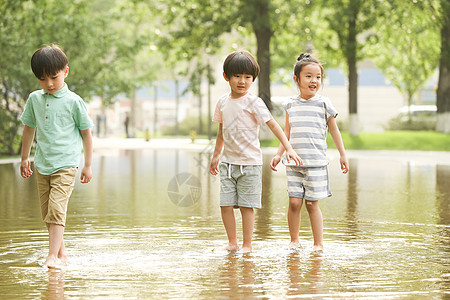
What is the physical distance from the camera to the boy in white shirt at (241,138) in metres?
7.02

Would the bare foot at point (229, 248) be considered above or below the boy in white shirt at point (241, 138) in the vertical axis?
below

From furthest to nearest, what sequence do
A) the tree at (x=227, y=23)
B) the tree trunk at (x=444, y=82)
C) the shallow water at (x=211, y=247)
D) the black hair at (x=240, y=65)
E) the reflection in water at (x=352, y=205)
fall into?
the tree at (x=227, y=23) → the tree trunk at (x=444, y=82) → the reflection in water at (x=352, y=205) → the black hair at (x=240, y=65) → the shallow water at (x=211, y=247)

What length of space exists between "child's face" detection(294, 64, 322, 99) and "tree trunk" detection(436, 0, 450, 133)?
1147 inches

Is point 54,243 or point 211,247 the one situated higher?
point 54,243

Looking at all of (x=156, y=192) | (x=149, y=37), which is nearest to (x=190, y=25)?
(x=149, y=37)

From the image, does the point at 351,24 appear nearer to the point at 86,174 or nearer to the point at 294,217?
the point at 294,217

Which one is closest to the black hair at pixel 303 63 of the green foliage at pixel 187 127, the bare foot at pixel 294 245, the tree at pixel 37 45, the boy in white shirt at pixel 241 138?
the boy in white shirt at pixel 241 138

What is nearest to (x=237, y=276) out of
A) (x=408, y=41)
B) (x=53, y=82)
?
(x=53, y=82)

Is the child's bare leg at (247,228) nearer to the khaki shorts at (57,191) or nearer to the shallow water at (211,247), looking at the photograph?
the shallow water at (211,247)

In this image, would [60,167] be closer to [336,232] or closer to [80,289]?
→ [80,289]

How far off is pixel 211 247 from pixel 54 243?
58.2 inches

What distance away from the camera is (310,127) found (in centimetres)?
715

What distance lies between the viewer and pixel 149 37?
30.2 metres

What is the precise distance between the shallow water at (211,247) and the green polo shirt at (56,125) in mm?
758
